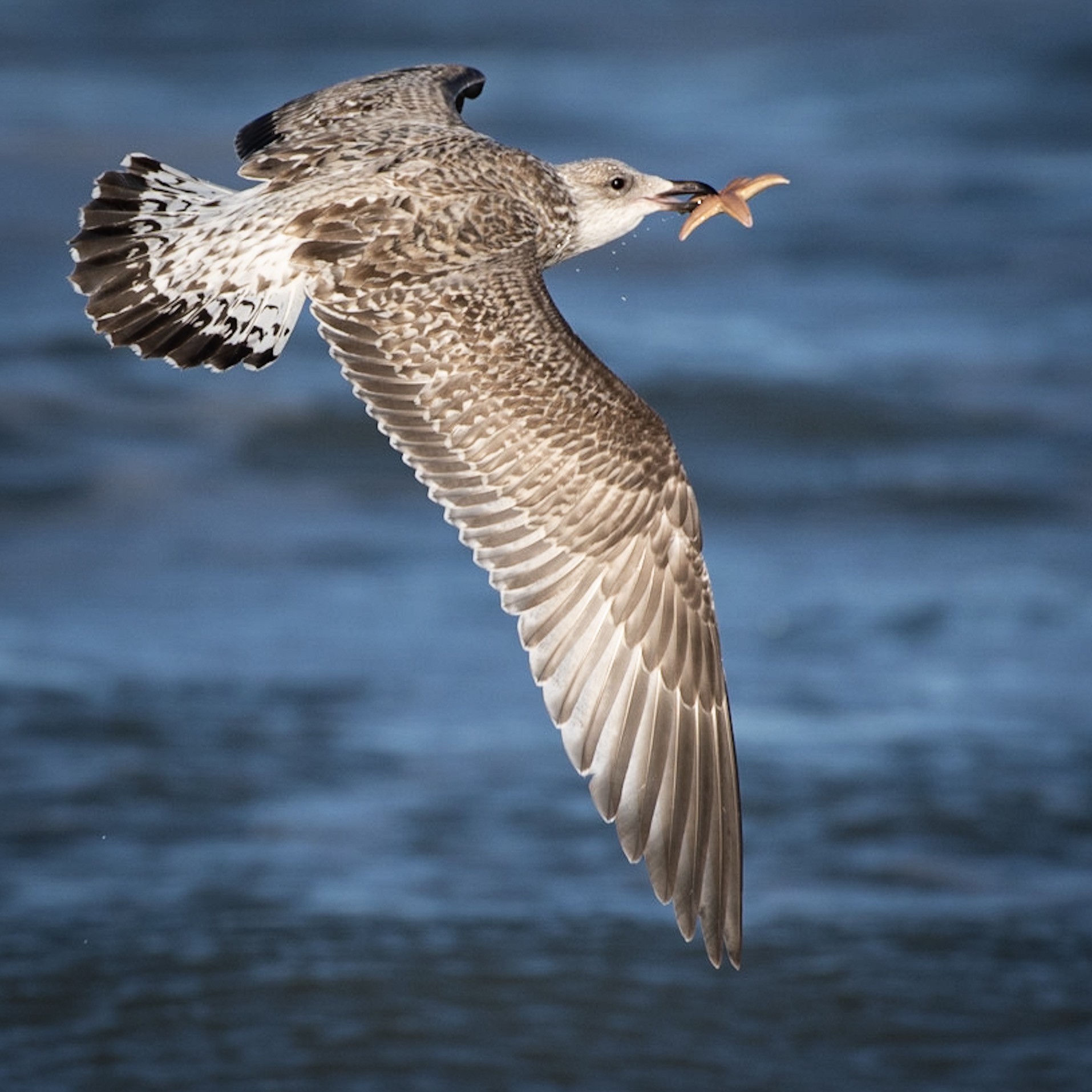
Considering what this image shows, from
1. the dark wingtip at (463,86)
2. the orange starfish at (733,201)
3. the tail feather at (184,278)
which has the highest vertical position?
the dark wingtip at (463,86)

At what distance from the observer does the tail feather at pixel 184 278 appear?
577 centimetres

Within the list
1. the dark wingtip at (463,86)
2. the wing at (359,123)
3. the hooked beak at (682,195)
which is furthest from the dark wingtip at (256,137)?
the hooked beak at (682,195)

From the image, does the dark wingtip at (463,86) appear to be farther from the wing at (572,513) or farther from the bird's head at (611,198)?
the wing at (572,513)

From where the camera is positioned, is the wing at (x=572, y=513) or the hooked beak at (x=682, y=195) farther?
the hooked beak at (x=682, y=195)

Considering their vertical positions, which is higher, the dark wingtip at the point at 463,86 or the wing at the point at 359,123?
the dark wingtip at the point at 463,86

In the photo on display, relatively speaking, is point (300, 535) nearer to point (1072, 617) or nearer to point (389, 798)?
point (389, 798)

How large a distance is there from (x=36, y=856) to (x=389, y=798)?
4.36 feet

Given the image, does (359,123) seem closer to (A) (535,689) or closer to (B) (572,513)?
(B) (572,513)

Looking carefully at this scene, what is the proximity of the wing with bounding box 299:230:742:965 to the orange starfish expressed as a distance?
Answer: 673 mm

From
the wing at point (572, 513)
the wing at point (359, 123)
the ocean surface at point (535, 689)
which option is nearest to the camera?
the wing at point (572, 513)

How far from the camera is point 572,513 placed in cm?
562

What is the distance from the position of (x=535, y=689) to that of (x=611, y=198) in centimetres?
346

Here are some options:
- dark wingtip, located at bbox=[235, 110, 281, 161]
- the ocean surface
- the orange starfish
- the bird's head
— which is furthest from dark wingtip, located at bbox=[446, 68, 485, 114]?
the ocean surface

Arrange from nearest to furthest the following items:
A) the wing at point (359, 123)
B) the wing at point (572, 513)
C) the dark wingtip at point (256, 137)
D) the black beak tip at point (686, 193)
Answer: the wing at point (572, 513) < the wing at point (359, 123) < the black beak tip at point (686, 193) < the dark wingtip at point (256, 137)
